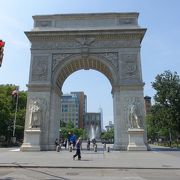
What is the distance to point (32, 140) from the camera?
27406mm

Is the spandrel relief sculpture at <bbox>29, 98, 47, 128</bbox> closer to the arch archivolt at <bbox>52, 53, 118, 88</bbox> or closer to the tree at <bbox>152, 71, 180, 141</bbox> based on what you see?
the arch archivolt at <bbox>52, 53, 118, 88</bbox>

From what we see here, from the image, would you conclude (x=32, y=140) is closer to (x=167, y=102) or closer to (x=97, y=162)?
(x=97, y=162)

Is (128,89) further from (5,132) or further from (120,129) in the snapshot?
(5,132)

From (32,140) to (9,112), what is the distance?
69.4 ft

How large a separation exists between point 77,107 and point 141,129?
398 feet

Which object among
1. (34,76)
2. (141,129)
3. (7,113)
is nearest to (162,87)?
(141,129)

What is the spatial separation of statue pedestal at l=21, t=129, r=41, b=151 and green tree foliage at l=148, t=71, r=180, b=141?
2237 centimetres

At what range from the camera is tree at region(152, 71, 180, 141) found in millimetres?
40844

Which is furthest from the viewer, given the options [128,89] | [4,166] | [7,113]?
[7,113]

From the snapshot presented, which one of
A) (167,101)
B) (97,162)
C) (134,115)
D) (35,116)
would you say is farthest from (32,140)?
(167,101)

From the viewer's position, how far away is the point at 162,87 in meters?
42.5

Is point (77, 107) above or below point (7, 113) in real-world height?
above

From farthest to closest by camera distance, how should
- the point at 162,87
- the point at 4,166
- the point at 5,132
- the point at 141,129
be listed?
the point at 5,132 → the point at 162,87 → the point at 141,129 → the point at 4,166

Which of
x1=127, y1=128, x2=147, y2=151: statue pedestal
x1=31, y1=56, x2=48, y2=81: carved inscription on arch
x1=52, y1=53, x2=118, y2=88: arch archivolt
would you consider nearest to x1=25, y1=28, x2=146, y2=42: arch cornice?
x1=52, y1=53, x2=118, y2=88: arch archivolt
